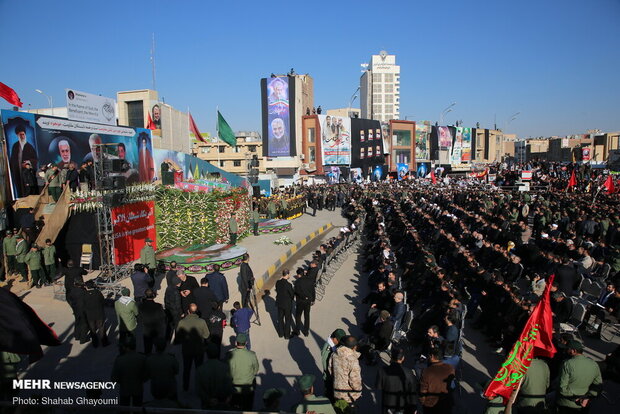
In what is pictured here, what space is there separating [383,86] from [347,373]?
141m

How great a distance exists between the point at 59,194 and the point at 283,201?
15.1m

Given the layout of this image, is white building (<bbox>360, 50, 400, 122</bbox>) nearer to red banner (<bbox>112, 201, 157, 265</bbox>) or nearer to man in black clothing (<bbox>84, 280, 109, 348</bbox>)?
red banner (<bbox>112, 201, 157, 265</bbox>)

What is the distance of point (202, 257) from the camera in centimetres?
1526

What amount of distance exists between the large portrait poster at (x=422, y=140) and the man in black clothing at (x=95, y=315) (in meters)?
75.0

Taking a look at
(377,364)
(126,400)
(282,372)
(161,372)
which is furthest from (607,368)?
(126,400)

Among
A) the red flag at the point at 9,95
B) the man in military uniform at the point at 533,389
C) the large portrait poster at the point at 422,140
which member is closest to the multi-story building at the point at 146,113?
the red flag at the point at 9,95

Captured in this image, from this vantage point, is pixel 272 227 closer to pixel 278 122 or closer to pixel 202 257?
pixel 202 257

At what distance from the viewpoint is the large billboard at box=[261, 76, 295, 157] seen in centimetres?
6325

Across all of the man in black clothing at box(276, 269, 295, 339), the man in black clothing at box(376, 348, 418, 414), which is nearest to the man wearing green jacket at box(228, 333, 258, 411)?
the man in black clothing at box(376, 348, 418, 414)

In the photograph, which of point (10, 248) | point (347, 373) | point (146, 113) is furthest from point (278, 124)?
point (347, 373)

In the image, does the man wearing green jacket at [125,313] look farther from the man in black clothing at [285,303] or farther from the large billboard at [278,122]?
the large billboard at [278,122]

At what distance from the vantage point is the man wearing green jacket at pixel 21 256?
12.9 m

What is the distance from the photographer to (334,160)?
64000 mm

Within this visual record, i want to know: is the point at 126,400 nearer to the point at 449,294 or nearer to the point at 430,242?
the point at 449,294
